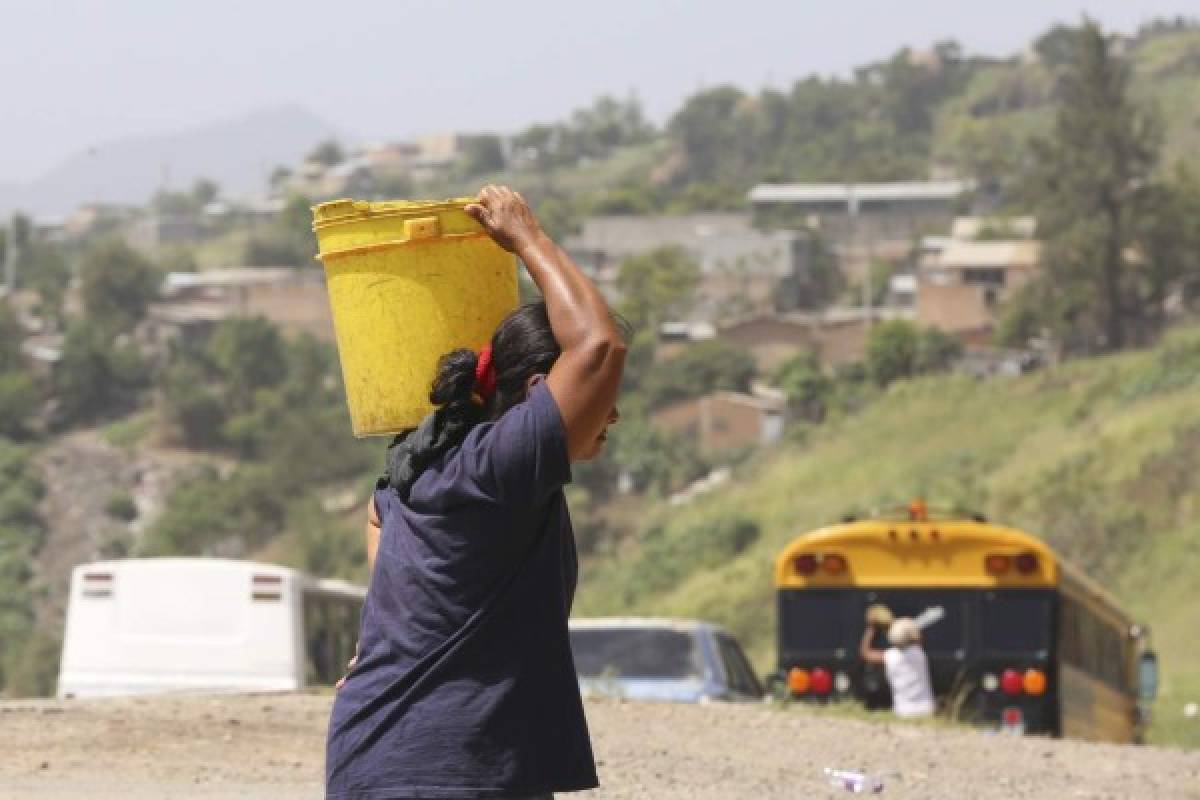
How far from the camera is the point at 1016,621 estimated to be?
755 inches

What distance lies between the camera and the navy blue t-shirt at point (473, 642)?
548 cm

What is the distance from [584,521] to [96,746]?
250 feet

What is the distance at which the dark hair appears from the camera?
222 inches

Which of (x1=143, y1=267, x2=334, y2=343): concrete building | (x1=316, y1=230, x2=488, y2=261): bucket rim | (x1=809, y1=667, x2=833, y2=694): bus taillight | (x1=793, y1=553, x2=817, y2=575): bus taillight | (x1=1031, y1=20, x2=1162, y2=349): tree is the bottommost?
(x1=143, y1=267, x2=334, y2=343): concrete building

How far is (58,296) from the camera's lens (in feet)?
543

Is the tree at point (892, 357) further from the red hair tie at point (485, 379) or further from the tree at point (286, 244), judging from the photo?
the red hair tie at point (485, 379)

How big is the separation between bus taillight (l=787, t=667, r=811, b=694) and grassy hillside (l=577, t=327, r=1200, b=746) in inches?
571

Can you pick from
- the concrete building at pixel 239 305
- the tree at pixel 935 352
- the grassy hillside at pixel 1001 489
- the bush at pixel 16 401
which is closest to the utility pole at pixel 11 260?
the concrete building at pixel 239 305

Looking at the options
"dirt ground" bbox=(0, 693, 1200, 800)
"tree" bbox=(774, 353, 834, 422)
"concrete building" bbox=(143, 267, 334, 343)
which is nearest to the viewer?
"dirt ground" bbox=(0, 693, 1200, 800)

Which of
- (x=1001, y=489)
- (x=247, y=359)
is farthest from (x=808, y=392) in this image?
(x=247, y=359)

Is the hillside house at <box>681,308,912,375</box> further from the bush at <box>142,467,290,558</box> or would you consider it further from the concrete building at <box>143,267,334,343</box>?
the concrete building at <box>143,267,334,343</box>

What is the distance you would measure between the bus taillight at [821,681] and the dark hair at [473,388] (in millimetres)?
13882

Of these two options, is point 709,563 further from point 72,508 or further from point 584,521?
point 72,508

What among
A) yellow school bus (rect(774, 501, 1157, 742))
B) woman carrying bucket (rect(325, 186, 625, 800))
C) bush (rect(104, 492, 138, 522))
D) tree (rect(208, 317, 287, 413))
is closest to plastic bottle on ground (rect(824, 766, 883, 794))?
yellow school bus (rect(774, 501, 1157, 742))
